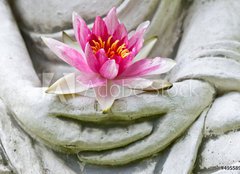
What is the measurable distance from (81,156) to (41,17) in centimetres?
48

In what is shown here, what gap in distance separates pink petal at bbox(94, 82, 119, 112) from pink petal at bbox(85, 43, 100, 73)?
0.04m

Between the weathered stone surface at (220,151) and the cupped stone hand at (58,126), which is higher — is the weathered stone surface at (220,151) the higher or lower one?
the lower one

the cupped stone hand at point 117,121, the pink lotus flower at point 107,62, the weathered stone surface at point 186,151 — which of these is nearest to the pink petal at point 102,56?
the pink lotus flower at point 107,62

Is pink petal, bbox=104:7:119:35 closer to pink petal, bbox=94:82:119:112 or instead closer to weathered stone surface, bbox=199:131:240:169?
pink petal, bbox=94:82:119:112

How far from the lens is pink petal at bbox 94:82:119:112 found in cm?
118

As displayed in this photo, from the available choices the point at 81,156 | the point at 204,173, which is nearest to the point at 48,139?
the point at 81,156

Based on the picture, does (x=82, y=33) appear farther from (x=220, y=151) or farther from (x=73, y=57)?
(x=220, y=151)

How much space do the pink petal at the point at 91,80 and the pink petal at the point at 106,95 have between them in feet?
0.04

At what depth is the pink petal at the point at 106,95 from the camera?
1185mm

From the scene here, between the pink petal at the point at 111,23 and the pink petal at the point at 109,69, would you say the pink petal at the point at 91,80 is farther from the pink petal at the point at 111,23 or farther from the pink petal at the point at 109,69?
the pink petal at the point at 111,23

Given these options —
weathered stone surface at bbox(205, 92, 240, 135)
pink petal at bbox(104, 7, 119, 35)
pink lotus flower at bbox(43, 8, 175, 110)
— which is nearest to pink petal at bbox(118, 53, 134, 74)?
pink lotus flower at bbox(43, 8, 175, 110)

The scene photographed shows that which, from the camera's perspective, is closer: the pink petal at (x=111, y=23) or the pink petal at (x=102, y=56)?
the pink petal at (x=102, y=56)

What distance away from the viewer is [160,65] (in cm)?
125

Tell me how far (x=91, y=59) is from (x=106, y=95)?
0.27ft
